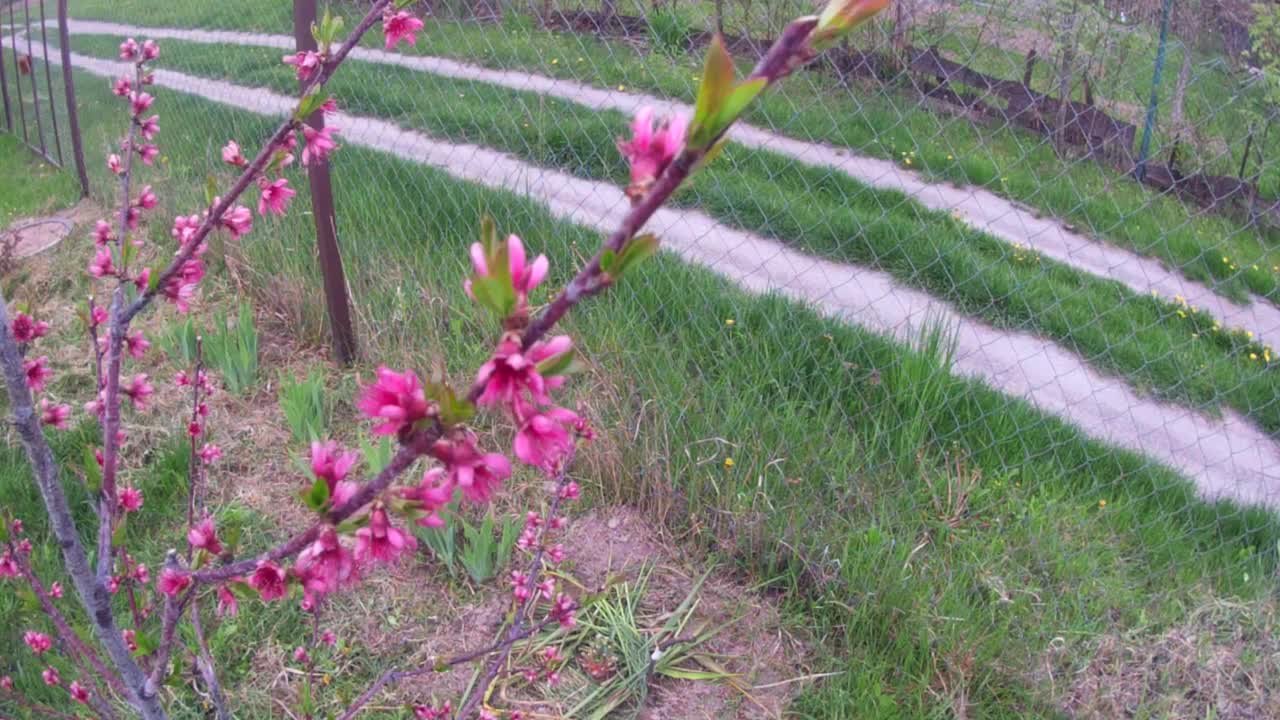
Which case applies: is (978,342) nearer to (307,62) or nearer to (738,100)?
(307,62)

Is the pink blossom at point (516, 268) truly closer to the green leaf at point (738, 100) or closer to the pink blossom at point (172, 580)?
the green leaf at point (738, 100)

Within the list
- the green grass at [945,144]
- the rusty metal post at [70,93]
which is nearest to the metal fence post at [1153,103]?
the green grass at [945,144]

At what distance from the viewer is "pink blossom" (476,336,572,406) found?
86cm

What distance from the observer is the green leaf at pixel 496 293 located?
32.0 inches

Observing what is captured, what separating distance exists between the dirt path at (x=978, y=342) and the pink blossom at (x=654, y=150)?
3.14 metres

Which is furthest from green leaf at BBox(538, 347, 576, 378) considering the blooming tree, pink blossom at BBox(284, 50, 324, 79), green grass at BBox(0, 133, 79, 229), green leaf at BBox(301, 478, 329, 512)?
green grass at BBox(0, 133, 79, 229)

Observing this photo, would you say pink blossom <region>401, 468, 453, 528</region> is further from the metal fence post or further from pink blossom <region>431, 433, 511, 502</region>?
the metal fence post

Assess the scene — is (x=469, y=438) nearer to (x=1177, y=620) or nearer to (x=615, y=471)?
(x=615, y=471)

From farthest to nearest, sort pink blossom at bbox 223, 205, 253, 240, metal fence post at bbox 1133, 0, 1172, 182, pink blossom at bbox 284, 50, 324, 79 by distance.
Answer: metal fence post at bbox 1133, 0, 1172, 182 → pink blossom at bbox 284, 50, 324, 79 → pink blossom at bbox 223, 205, 253, 240

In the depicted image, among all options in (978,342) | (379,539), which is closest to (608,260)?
(379,539)

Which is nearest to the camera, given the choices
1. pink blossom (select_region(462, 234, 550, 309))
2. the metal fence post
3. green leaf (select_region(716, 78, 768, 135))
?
green leaf (select_region(716, 78, 768, 135))

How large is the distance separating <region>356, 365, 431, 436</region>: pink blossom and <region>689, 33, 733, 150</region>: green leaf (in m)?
0.38

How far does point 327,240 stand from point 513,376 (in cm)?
343

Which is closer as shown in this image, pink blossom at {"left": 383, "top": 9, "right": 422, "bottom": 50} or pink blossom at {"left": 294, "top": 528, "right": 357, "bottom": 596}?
pink blossom at {"left": 294, "top": 528, "right": 357, "bottom": 596}
